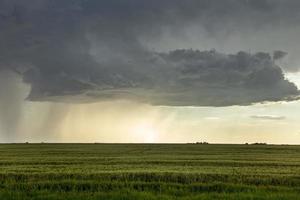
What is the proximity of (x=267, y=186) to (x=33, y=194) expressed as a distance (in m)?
11.5

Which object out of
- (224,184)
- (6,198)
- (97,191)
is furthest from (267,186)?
(6,198)

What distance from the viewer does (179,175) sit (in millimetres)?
25266

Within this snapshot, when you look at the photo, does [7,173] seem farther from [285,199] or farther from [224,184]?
[285,199]

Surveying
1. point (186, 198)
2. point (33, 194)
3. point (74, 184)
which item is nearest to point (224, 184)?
point (186, 198)

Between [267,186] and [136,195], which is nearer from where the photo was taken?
[136,195]

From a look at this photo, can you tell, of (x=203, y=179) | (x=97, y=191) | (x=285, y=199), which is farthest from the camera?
(x=203, y=179)

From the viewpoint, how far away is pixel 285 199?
20859 millimetres

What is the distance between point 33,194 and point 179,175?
7.78 meters

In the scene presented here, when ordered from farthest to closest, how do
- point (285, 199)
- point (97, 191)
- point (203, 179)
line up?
point (203, 179) → point (97, 191) → point (285, 199)

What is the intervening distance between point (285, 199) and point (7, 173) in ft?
48.7

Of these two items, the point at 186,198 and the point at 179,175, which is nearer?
the point at 186,198

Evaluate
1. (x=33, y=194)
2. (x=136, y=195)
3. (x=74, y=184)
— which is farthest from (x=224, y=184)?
(x=33, y=194)

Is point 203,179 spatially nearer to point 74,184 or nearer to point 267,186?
point 267,186

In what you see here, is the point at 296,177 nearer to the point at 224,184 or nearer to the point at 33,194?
the point at 224,184
